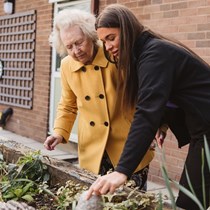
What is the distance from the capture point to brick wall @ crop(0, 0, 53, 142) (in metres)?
7.47

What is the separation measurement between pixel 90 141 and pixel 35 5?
219 inches

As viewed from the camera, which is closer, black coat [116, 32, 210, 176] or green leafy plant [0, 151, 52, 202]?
black coat [116, 32, 210, 176]

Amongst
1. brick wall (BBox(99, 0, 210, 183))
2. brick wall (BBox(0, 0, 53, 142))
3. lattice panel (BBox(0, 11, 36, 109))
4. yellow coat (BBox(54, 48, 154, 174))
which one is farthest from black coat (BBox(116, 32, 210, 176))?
lattice panel (BBox(0, 11, 36, 109))

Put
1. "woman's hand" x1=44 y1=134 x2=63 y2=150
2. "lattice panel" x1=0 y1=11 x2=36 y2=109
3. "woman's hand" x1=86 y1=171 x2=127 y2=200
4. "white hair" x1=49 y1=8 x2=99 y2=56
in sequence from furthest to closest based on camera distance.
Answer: "lattice panel" x1=0 y1=11 x2=36 y2=109, "woman's hand" x1=44 y1=134 x2=63 y2=150, "white hair" x1=49 y1=8 x2=99 y2=56, "woman's hand" x1=86 y1=171 x2=127 y2=200

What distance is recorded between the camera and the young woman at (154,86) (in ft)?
5.85

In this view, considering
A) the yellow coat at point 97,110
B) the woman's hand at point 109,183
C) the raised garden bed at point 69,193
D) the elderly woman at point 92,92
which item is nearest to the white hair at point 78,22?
the elderly woman at point 92,92

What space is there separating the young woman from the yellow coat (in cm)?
36

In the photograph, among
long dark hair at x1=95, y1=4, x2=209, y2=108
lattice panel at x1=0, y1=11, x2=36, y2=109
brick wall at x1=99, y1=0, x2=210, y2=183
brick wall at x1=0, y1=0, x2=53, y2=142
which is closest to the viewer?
long dark hair at x1=95, y1=4, x2=209, y2=108

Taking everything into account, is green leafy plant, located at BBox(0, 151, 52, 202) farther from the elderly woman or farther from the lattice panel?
the lattice panel

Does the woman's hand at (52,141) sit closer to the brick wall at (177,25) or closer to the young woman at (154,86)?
the young woman at (154,86)

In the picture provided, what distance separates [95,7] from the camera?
6.20m

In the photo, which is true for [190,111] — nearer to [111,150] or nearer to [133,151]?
[133,151]

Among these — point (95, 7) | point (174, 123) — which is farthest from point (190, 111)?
point (95, 7)

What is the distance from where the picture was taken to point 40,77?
7711mm
